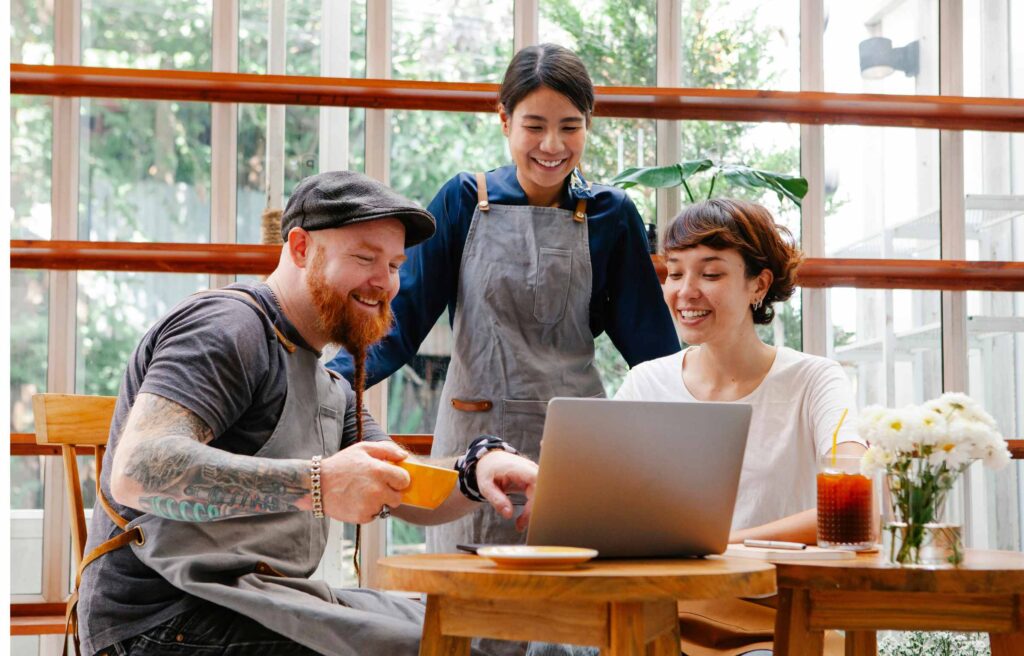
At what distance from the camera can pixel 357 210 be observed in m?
1.82

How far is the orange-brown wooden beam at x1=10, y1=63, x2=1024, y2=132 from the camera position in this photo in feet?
11.4

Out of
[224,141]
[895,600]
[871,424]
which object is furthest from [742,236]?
[224,141]

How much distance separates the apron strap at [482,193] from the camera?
272cm

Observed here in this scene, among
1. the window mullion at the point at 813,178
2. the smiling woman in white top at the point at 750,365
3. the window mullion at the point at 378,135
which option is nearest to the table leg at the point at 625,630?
the smiling woman in white top at the point at 750,365

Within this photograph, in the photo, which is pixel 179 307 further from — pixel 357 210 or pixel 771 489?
pixel 771 489

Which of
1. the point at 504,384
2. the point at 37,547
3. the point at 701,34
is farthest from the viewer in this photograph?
the point at 701,34

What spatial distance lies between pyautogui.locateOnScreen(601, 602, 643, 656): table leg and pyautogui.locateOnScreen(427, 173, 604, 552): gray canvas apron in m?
1.31

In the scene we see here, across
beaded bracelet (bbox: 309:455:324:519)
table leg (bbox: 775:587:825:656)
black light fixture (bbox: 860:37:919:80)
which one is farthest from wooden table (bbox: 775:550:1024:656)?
black light fixture (bbox: 860:37:919:80)

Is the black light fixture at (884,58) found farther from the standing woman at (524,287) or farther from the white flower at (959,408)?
the white flower at (959,408)

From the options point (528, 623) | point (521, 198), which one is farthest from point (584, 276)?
point (528, 623)

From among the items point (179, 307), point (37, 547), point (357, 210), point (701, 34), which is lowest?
point (37, 547)

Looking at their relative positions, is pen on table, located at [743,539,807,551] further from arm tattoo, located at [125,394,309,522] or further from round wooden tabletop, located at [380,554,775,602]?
arm tattoo, located at [125,394,309,522]

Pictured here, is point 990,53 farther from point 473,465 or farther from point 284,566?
point 284,566

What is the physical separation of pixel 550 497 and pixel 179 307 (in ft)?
2.12
